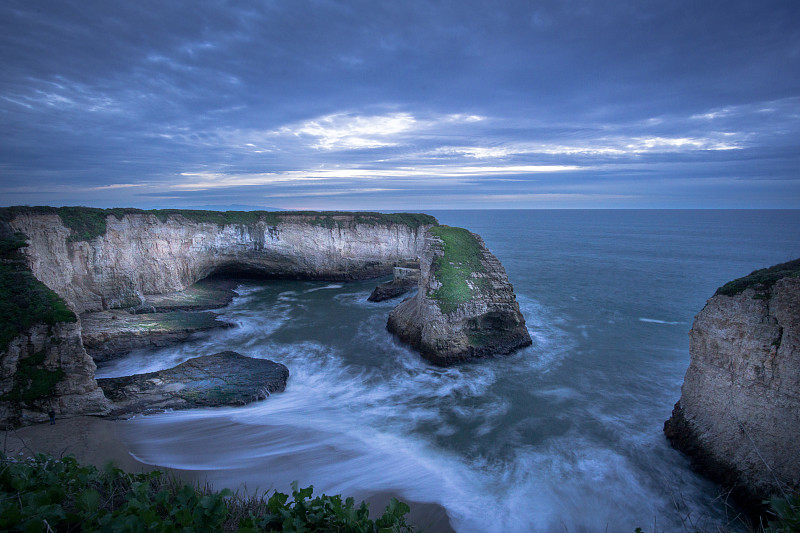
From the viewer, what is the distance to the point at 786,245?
50.6 meters

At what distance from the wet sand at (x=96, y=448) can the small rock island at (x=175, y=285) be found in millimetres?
569

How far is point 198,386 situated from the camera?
12445 millimetres

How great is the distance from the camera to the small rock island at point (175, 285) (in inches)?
386

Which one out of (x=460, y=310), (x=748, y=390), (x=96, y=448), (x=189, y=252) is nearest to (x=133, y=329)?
(x=96, y=448)

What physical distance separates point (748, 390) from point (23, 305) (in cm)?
1822

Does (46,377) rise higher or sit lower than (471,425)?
higher

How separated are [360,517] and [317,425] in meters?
8.25

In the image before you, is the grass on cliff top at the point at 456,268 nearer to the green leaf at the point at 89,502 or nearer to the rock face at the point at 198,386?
the rock face at the point at 198,386

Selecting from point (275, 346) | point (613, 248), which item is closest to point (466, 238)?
point (275, 346)

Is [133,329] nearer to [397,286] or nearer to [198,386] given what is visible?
[198,386]

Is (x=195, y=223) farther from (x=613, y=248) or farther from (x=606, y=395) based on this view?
(x=613, y=248)

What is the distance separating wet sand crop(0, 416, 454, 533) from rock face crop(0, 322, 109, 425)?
15.1 inches

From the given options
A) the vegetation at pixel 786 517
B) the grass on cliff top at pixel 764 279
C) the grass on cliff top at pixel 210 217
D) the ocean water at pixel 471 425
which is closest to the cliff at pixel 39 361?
the ocean water at pixel 471 425

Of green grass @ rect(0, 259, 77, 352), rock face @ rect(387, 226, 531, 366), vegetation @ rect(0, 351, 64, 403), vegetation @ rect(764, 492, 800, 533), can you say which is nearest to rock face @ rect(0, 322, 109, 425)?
vegetation @ rect(0, 351, 64, 403)
